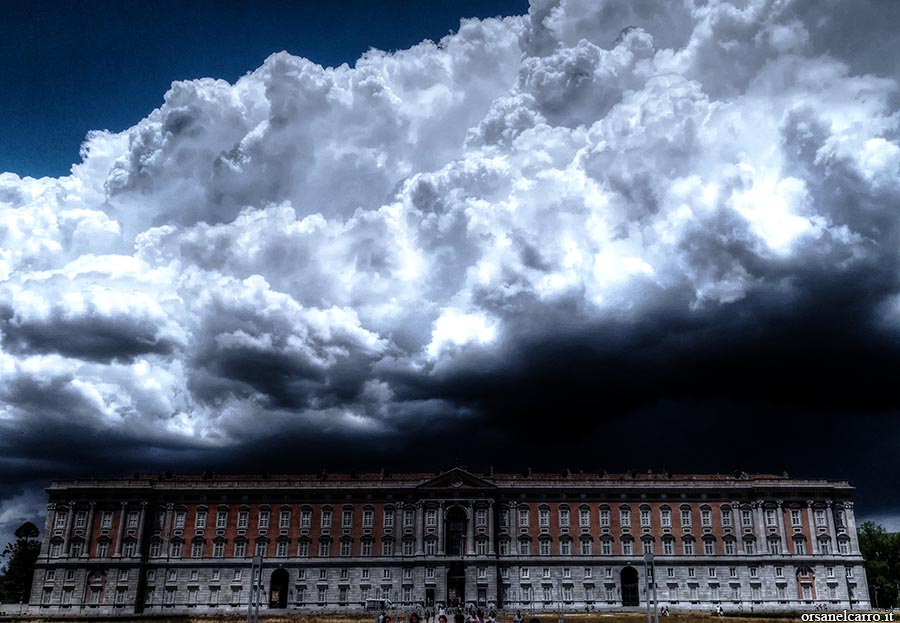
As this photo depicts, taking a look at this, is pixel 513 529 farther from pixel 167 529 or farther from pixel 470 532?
pixel 167 529

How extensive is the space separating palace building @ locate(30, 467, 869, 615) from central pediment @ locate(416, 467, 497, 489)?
18 cm

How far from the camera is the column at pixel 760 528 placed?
318ft

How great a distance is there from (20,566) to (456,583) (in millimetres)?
79057

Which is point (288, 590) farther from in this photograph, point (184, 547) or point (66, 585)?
point (66, 585)

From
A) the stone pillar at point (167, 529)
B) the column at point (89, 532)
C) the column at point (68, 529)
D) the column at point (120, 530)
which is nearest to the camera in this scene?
the column at point (68, 529)

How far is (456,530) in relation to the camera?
99875mm

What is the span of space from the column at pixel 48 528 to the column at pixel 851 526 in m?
100

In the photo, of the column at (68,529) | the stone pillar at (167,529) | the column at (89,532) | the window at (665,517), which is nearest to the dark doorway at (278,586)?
the stone pillar at (167,529)

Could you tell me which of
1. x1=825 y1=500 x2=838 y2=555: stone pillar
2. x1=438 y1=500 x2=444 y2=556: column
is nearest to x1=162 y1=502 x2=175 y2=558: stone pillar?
x1=438 y1=500 x2=444 y2=556: column

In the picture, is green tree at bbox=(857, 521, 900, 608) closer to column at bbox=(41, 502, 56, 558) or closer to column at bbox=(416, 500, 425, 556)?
column at bbox=(416, 500, 425, 556)

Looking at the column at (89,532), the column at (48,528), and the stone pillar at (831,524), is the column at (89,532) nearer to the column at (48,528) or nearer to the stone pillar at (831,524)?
the column at (48,528)

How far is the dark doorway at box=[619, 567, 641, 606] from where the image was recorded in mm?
96688

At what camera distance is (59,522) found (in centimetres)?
9938

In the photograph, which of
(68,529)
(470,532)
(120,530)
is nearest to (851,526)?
(470,532)
